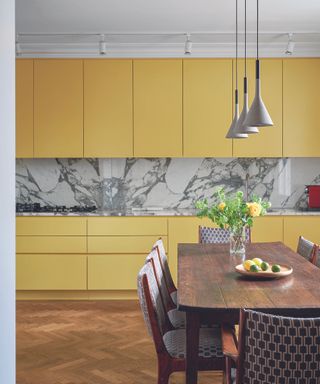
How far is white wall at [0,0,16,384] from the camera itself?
2.20 metres

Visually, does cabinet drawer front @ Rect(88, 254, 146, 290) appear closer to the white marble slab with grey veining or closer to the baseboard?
the baseboard

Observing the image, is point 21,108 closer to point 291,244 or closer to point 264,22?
point 264,22

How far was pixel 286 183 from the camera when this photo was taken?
6.23 metres

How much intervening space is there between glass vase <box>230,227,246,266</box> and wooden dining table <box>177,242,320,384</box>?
0.13 metres

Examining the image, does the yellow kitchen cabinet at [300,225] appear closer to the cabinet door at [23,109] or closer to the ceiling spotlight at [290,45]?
the ceiling spotlight at [290,45]

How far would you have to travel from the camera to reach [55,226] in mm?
5664

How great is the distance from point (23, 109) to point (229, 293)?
3.97 m

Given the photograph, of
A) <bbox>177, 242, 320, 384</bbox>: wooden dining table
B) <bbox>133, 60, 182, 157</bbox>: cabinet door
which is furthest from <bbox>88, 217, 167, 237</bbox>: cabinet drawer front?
<bbox>177, 242, 320, 384</bbox>: wooden dining table

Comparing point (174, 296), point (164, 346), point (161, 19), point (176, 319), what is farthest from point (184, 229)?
point (164, 346)

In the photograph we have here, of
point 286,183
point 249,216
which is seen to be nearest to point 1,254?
point 249,216

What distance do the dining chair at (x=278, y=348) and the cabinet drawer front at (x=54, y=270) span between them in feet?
12.7

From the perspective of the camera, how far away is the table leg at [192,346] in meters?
2.44

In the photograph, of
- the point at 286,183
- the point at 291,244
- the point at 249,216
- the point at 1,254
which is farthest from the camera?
the point at 286,183

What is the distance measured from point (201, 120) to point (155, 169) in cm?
78
